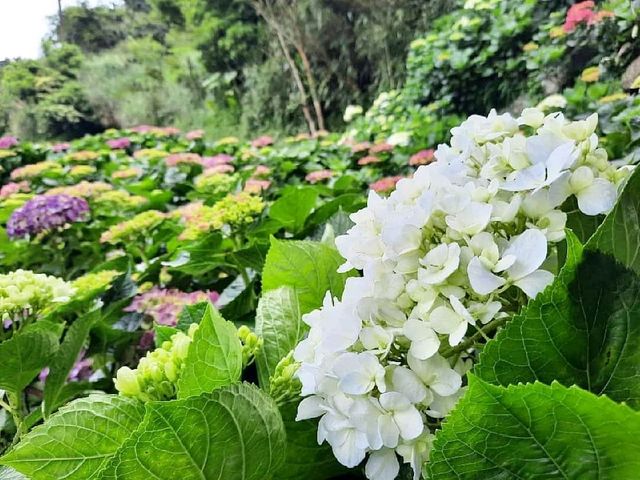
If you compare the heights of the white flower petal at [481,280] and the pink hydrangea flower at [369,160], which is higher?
the white flower petal at [481,280]

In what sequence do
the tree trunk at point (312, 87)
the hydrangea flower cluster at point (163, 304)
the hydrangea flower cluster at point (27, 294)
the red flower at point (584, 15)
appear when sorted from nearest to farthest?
the hydrangea flower cluster at point (27, 294) → the hydrangea flower cluster at point (163, 304) → the red flower at point (584, 15) → the tree trunk at point (312, 87)

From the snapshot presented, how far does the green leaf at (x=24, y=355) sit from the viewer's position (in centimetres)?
57

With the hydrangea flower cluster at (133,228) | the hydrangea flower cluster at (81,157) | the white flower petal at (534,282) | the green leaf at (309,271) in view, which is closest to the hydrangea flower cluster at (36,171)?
the hydrangea flower cluster at (81,157)

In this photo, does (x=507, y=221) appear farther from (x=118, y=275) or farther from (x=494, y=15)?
(x=494, y=15)

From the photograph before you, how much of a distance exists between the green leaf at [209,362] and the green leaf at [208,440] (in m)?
0.04

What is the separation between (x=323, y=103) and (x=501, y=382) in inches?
348

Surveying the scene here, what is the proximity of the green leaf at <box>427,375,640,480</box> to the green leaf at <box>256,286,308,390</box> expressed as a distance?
0.19 metres

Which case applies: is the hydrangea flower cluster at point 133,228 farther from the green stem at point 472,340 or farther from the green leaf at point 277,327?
the green stem at point 472,340

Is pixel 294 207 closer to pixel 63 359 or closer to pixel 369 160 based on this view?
pixel 63 359

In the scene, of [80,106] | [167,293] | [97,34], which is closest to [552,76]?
[167,293]

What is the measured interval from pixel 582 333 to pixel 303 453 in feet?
0.58

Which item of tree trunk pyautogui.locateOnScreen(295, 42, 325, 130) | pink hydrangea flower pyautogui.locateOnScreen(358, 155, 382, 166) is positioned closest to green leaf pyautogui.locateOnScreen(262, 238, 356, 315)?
pink hydrangea flower pyautogui.locateOnScreen(358, 155, 382, 166)

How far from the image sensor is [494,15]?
209 inches

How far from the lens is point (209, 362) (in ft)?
1.17
